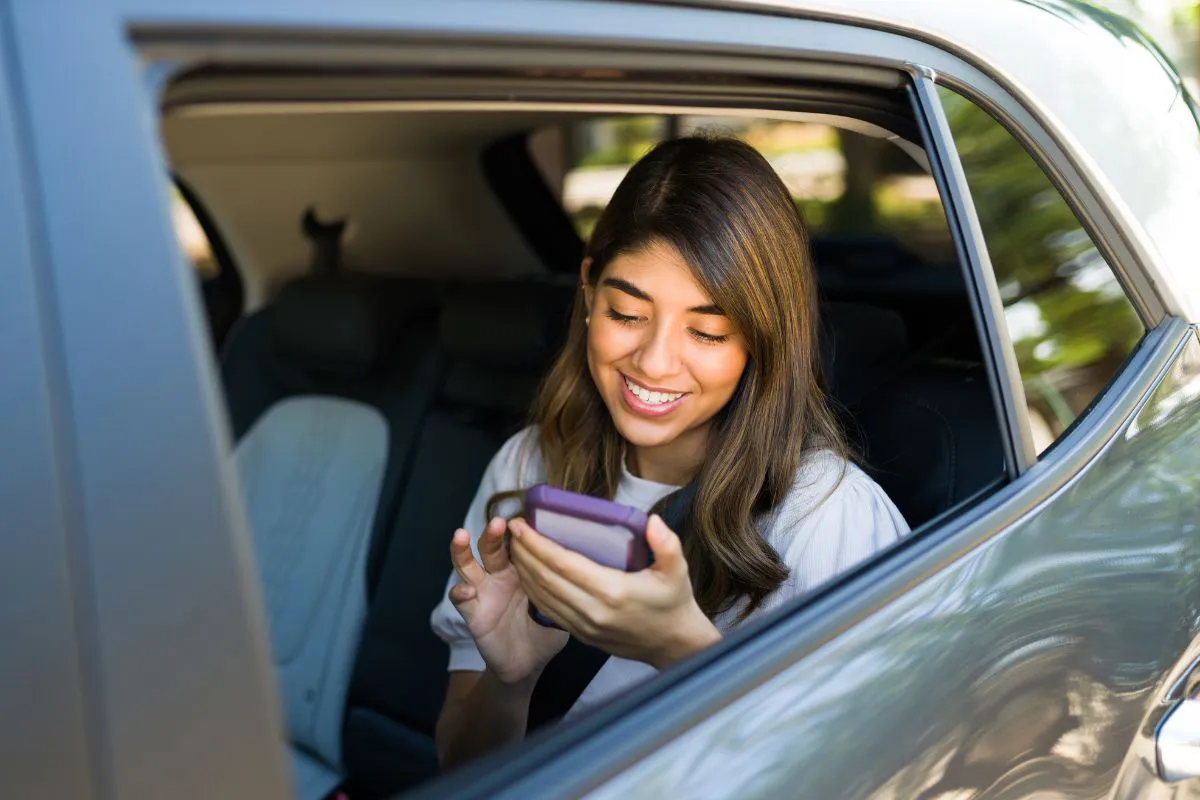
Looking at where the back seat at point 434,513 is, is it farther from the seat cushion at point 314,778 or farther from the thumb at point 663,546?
the thumb at point 663,546

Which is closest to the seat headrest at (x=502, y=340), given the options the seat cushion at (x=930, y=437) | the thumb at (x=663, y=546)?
the seat cushion at (x=930, y=437)

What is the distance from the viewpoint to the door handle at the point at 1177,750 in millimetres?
1273

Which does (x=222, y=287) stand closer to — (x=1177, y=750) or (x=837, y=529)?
(x=837, y=529)

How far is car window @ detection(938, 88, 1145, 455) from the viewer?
4.36ft

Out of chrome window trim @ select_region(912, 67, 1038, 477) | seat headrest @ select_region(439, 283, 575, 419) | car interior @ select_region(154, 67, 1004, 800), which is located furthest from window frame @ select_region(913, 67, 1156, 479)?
seat headrest @ select_region(439, 283, 575, 419)

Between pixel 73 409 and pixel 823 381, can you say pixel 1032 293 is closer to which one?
pixel 823 381

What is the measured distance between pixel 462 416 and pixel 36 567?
1744 mm

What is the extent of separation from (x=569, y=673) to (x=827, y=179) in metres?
2.47

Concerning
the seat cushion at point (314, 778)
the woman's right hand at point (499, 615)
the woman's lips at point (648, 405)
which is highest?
the woman's lips at point (648, 405)

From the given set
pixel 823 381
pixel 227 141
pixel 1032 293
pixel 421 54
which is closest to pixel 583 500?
pixel 421 54

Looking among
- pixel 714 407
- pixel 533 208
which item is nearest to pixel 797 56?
pixel 714 407

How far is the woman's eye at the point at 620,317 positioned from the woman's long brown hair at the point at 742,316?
0.27 feet

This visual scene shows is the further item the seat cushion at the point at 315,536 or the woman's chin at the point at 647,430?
the seat cushion at the point at 315,536

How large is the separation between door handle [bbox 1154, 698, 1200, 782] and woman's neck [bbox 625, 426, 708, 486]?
0.65m
